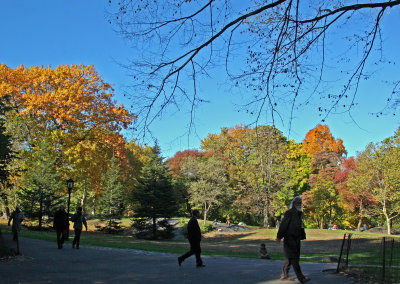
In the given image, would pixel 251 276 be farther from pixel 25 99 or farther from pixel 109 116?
pixel 25 99

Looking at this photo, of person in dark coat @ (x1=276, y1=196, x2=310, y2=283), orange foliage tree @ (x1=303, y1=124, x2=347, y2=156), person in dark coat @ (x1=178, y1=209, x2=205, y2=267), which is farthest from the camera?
orange foliage tree @ (x1=303, y1=124, x2=347, y2=156)

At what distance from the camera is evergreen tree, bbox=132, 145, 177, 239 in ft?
95.7

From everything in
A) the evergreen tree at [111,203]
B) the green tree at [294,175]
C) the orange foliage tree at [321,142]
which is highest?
the orange foliage tree at [321,142]

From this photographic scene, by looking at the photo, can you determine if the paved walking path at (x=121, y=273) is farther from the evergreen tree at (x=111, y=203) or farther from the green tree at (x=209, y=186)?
the green tree at (x=209, y=186)

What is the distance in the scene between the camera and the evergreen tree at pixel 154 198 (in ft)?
95.7

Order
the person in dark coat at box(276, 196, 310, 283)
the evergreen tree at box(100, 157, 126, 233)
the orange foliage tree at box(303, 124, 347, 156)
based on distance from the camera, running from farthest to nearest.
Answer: the orange foliage tree at box(303, 124, 347, 156), the evergreen tree at box(100, 157, 126, 233), the person in dark coat at box(276, 196, 310, 283)

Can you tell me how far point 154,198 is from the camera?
29109 mm

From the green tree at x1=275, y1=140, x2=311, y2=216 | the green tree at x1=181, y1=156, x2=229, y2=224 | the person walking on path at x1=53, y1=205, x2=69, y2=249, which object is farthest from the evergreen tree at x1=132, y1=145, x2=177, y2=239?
the green tree at x1=275, y1=140, x2=311, y2=216

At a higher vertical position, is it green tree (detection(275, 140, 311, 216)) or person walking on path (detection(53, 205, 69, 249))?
green tree (detection(275, 140, 311, 216))

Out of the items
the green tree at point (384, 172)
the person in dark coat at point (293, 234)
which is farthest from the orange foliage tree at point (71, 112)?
the green tree at point (384, 172)

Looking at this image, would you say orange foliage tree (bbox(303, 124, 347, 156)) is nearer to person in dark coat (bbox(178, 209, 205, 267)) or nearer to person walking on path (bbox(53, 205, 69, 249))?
person walking on path (bbox(53, 205, 69, 249))

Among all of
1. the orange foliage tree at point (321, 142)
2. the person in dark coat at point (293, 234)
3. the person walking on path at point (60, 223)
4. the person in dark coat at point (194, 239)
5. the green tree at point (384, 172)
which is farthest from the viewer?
the orange foliage tree at point (321, 142)

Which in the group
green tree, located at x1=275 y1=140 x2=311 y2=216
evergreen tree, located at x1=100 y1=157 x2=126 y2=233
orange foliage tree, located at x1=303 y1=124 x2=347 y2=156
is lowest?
evergreen tree, located at x1=100 y1=157 x2=126 y2=233

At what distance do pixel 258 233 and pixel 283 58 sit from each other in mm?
34320
